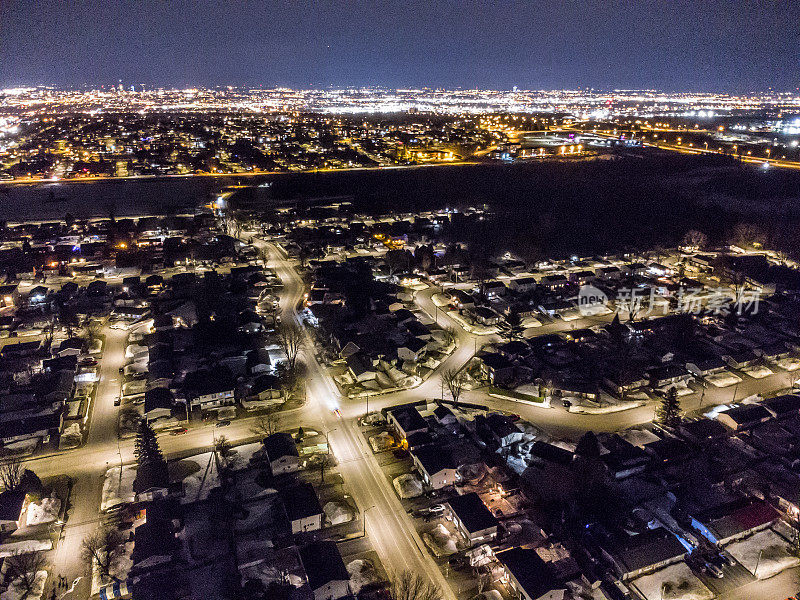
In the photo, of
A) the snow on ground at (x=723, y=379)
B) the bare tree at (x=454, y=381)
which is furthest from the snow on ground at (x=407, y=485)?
the snow on ground at (x=723, y=379)

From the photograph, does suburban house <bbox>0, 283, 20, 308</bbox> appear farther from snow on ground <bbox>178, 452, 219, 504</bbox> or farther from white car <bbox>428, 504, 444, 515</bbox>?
white car <bbox>428, 504, 444, 515</bbox>

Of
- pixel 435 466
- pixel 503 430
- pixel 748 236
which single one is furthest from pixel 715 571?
pixel 748 236

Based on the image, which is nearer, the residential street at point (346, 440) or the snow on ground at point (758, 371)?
the residential street at point (346, 440)

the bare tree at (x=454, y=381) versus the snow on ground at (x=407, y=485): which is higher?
the bare tree at (x=454, y=381)

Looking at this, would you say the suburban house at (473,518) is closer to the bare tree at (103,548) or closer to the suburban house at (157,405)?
the bare tree at (103,548)

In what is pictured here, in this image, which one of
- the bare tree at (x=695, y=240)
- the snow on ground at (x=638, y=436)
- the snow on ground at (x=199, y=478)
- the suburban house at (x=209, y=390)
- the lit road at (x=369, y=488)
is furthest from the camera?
the bare tree at (x=695, y=240)

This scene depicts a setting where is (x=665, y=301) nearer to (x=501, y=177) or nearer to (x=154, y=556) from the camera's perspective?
(x=154, y=556)

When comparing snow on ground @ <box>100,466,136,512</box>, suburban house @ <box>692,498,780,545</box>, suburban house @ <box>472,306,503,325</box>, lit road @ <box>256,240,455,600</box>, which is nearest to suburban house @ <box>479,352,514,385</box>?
suburban house @ <box>472,306,503,325</box>
